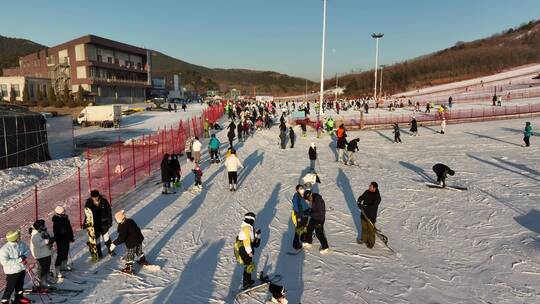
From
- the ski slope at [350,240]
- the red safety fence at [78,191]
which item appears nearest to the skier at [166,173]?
the ski slope at [350,240]

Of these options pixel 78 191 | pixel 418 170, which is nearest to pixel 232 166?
pixel 78 191

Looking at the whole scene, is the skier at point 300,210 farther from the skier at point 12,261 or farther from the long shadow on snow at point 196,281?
the skier at point 12,261

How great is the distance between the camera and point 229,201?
39.5 feet

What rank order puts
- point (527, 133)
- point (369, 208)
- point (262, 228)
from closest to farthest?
point (369, 208) < point (262, 228) < point (527, 133)

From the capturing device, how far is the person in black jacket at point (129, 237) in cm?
681

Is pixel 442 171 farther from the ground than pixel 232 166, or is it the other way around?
pixel 232 166

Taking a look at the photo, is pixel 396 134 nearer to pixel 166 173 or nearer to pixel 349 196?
pixel 349 196

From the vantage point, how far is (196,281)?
6.95 meters

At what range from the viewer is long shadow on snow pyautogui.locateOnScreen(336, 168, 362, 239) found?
10.1 metres

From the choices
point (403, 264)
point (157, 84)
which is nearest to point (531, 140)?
point (403, 264)

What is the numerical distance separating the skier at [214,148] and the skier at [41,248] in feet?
35.6

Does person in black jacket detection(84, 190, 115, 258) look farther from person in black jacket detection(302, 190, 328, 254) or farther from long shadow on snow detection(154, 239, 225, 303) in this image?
person in black jacket detection(302, 190, 328, 254)

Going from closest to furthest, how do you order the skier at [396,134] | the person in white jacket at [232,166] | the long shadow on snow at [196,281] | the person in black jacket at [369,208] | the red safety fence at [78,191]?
the long shadow on snow at [196,281]
the person in black jacket at [369,208]
the red safety fence at [78,191]
the person in white jacket at [232,166]
the skier at [396,134]

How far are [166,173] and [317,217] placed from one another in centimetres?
618
